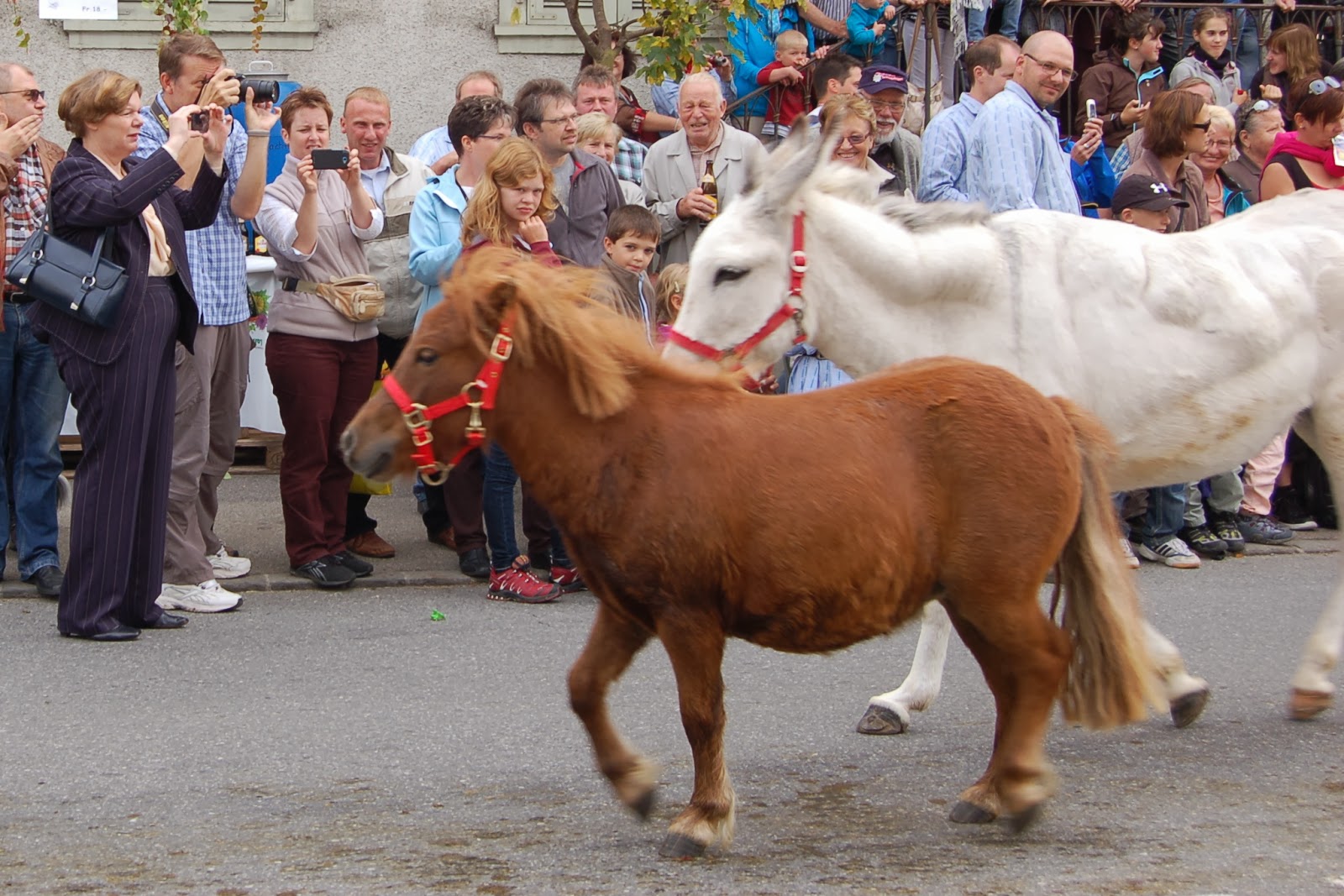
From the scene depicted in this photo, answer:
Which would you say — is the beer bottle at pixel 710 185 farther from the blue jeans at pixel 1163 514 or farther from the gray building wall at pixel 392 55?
the gray building wall at pixel 392 55

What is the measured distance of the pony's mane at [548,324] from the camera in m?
3.99

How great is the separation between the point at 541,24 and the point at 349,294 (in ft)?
20.8

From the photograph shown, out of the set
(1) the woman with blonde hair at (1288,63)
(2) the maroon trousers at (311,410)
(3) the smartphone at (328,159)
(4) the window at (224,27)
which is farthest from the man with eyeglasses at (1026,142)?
(4) the window at (224,27)

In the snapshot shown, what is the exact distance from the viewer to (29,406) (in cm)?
766

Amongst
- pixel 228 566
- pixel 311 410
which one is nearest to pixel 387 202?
pixel 311 410

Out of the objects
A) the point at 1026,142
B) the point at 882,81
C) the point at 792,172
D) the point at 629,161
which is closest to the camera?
the point at 792,172

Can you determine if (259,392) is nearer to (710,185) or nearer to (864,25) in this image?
(710,185)

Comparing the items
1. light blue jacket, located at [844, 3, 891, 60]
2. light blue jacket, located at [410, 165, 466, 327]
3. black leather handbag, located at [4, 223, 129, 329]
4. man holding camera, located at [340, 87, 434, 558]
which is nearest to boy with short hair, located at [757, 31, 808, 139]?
light blue jacket, located at [844, 3, 891, 60]

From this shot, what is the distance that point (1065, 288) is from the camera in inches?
213

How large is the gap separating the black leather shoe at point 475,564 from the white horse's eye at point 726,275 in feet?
10.6

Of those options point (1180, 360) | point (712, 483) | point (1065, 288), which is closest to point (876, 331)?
point (1065, 288)

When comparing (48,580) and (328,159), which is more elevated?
(328,159)

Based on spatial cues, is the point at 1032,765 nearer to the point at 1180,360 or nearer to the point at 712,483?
the point at 712,483

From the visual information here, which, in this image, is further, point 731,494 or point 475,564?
point 475,564
